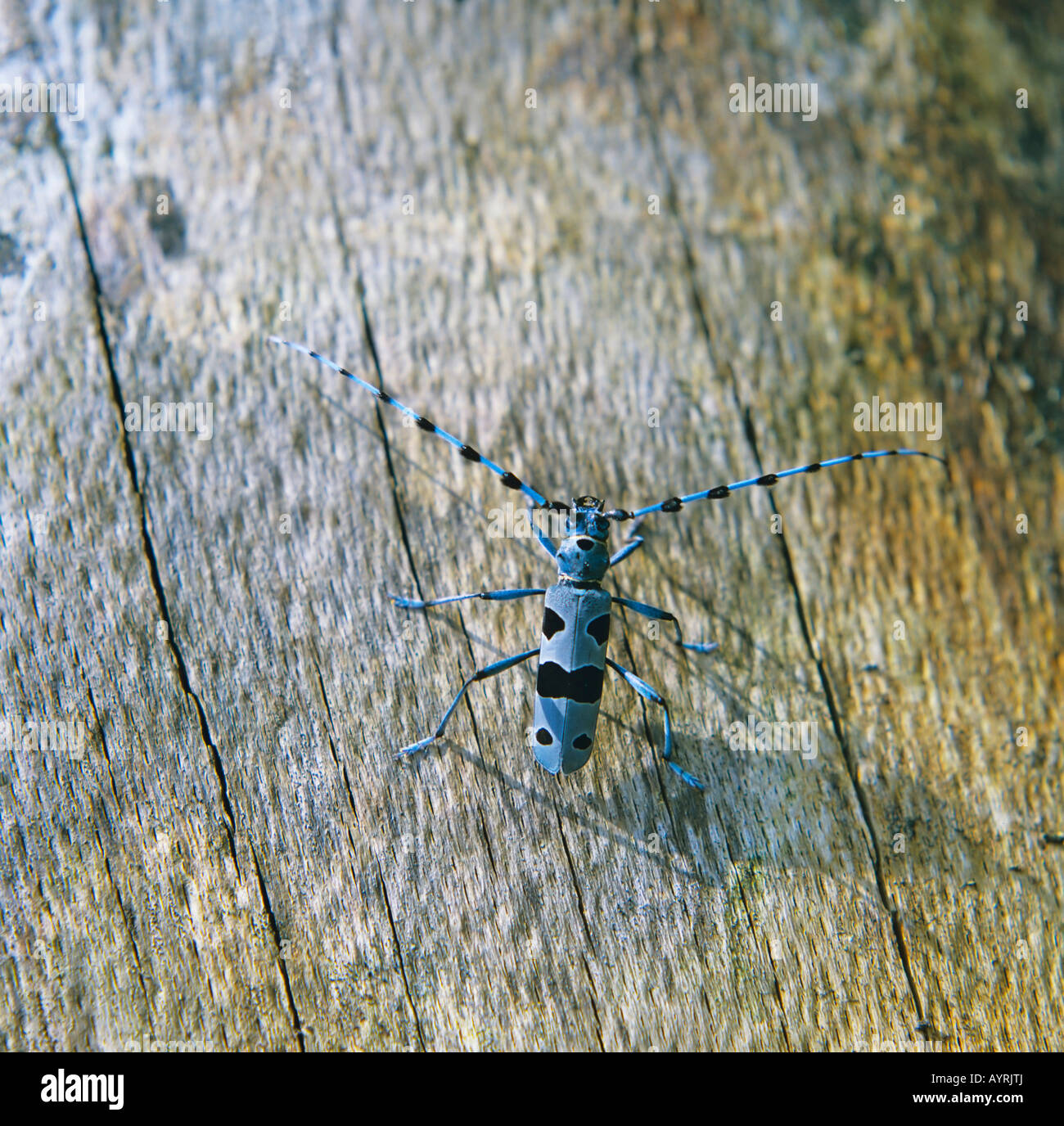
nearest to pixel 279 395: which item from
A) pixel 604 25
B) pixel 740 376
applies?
pixel 740 376

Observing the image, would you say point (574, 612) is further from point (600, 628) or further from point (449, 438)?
point (449, 438)

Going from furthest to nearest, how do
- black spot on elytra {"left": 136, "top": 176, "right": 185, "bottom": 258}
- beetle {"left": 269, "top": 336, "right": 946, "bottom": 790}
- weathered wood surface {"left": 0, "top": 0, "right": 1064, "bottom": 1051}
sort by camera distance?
black spot on elytra {"left": 136, "top": 176, "right": 185, "bottom": 258}, beetle {"left": 269, "top": 336, "right": 946, "bottom": 790}, weathered wood surface {"left": 0, "top": 0, "right": 1064, "bottom": 1051}

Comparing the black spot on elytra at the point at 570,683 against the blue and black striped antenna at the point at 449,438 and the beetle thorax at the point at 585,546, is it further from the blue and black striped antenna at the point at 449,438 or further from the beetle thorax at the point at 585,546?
the blue and black striped antenna at the point at 449,438

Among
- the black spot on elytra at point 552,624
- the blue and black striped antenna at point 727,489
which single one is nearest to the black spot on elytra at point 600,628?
the black spot on elytra at point 552,624

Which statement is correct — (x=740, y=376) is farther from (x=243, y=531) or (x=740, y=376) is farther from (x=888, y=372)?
(x=243, y=531)

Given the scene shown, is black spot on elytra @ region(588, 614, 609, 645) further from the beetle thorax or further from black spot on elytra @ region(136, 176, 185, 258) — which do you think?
black spot on elytra @ region(136, 176, 185, 258)

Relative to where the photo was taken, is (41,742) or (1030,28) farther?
(1030,28)

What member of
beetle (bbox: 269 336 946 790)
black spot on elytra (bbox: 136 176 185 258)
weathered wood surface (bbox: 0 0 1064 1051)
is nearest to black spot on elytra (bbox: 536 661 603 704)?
beetle (bbox: 269 336 946 790)
